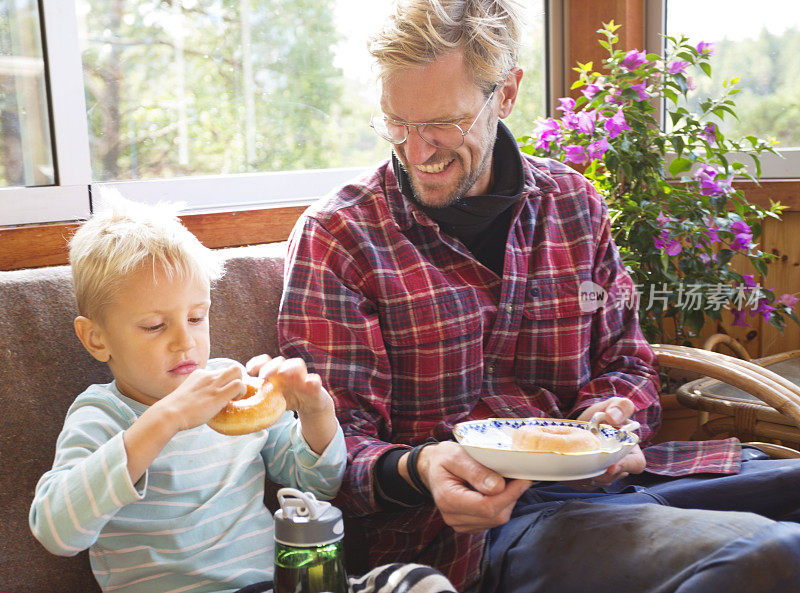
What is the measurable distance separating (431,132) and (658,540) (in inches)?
31.9

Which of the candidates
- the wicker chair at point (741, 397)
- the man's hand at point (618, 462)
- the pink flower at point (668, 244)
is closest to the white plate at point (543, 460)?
the man's hand at point (618, 462)

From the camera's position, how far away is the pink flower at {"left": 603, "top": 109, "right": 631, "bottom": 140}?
7.48 feet

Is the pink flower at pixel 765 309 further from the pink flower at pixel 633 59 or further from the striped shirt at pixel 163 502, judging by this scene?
the striped shirt at pixel 163 502

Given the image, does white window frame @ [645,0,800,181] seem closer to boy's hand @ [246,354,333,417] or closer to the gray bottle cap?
boy's hand @ [246,354,333,417]

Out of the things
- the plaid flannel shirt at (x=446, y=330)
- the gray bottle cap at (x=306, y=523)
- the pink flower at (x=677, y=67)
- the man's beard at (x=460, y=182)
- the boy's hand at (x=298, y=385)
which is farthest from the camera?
the pink flower at (x=677, y=67)

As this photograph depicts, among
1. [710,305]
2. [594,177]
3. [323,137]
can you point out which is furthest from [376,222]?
[710,305]

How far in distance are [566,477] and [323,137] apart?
1.48 m

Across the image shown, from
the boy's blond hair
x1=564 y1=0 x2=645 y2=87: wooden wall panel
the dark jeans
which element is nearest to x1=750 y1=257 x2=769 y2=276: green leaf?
x1=564 y1=0 x2=645 y2=87: wooden wall panel

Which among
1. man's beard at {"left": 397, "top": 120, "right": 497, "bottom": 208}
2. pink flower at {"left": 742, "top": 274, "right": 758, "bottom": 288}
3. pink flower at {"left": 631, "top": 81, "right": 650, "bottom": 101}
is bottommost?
pink flower at {"left": 742, "top": 274, "right": 758, "bottom": 288}

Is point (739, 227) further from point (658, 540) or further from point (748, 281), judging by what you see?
point (658, 540)

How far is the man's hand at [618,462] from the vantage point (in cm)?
129

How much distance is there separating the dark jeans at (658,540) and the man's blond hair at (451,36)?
2.58ft

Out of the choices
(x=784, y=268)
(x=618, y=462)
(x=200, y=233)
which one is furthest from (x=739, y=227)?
(x=200, y=233)

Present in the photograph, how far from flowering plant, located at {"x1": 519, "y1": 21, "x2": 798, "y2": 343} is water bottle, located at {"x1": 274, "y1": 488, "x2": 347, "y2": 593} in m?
1.53
